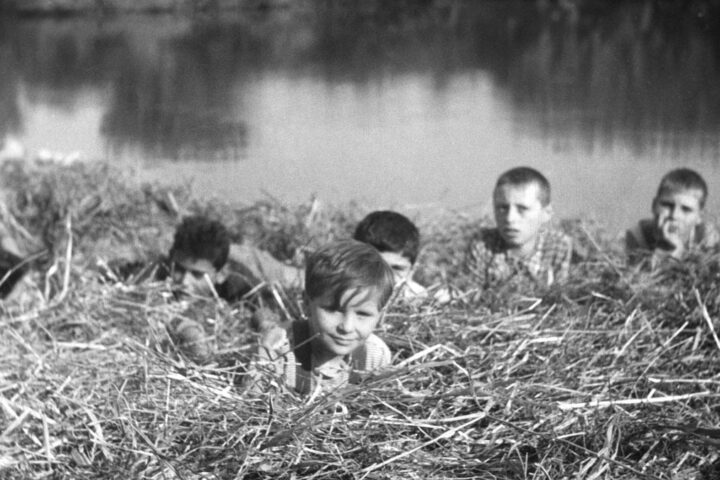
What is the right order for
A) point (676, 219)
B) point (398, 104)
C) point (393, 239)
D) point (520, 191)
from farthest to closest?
point (398, 104), point (676, 219), point (520, 191), point (393, 239)

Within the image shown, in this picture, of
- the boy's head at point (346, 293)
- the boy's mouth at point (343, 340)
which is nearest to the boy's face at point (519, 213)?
the boy's head at point (346, 293)

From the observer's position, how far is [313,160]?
8.75m

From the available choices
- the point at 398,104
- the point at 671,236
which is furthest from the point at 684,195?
the point at 398,104

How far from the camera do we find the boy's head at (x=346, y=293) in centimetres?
295

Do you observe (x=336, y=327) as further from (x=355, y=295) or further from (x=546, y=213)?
(x=546, y=213)

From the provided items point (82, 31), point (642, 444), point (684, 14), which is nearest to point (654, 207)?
point (642, 444)

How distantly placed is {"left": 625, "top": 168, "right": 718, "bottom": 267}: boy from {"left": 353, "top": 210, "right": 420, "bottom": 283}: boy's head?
1.10 metres

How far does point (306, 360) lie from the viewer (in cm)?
313

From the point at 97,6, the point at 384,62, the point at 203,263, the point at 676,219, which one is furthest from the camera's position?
the point at 97,6

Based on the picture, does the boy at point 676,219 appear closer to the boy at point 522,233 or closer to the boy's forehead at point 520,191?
the boy at point 522,233

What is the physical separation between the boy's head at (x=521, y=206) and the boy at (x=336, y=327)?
1.51 metres

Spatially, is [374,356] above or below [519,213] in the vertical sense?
below

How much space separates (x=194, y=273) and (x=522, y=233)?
1396 millimetres

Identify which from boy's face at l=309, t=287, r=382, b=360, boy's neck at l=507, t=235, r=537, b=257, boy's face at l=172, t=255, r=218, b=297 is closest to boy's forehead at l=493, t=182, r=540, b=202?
boy's neck at l=507, t=235, r=537, b=257
